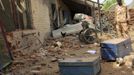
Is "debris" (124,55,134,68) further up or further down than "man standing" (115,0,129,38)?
further down

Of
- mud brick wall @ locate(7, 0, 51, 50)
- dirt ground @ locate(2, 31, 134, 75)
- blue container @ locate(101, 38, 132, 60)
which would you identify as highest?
mud brick wall @ locate(7, 0, 51, 50)

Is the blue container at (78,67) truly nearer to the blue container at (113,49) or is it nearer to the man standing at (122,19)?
the blue container at (113,49)

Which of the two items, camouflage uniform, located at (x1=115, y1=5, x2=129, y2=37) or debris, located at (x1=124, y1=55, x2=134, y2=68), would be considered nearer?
debris, located at (x1=124, y1=55, x2=134, y2=68)

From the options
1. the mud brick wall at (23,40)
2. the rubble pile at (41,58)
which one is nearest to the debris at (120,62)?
the rubble pile at (41,58)

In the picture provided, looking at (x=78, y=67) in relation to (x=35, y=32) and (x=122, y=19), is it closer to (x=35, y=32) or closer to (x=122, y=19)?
(x=122, y=19)

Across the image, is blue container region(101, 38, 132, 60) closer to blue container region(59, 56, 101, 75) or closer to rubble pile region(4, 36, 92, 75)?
rubble pile region(4, 36, 92, 75)

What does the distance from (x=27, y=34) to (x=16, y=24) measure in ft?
2.52

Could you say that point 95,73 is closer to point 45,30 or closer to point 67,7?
point 45,30

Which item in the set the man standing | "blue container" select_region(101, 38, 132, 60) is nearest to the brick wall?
the man standing

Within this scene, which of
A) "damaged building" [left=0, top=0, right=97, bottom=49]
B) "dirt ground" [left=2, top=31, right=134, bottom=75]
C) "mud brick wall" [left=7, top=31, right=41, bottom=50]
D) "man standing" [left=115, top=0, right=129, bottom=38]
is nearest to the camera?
"dirt ground" [left=2, top=31, right=134, bottom=75]

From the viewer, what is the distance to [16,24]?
32.5 feet

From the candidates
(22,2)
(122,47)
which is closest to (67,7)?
(22,2)

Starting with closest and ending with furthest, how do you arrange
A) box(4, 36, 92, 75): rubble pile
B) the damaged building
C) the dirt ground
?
1. the dirt ground
2. box(4, 36, 92, 75): rubble pile
3. the damaged building

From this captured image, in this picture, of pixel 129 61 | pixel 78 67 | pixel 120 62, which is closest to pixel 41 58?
pixel 120 62
